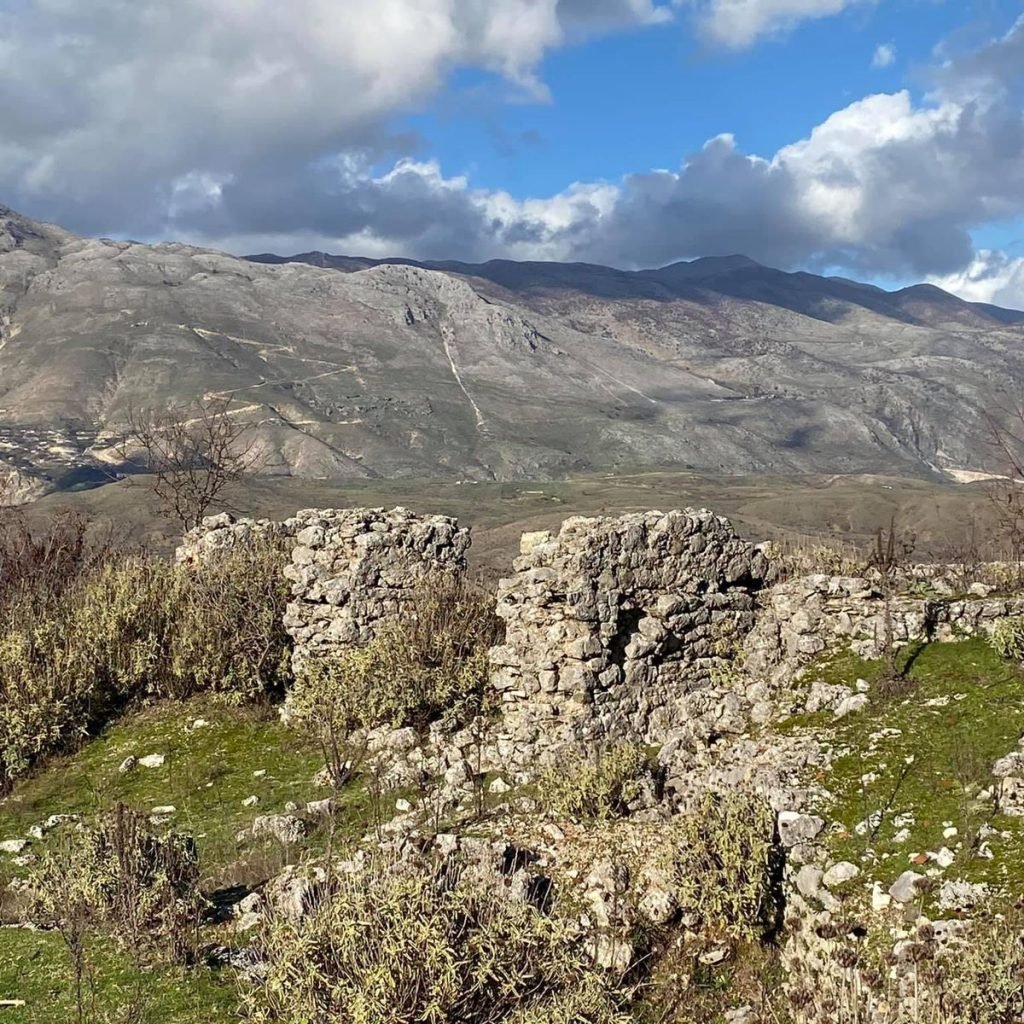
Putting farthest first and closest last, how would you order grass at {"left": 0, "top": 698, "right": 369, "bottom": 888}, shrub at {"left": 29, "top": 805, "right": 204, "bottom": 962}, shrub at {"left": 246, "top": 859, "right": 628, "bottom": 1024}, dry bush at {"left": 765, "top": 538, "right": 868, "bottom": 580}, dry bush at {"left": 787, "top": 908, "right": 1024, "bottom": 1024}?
dry bush at {"left": 765, "top": 538, "right": 868, "bottom": 580} < grass at {"left": 0, "top": 698, "right": 369, "bottom": 888} < shrub at {"left": 29, "top": 805, "right": 204, "bottom": 962} < dry bush at {"left": 787, "top": 908, "right": 1024, "bottom": 1024} < shrub at {"left": 246, "top": 859, "right": 628, "bottom": 1024}

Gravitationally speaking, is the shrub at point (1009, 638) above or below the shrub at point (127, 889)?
above

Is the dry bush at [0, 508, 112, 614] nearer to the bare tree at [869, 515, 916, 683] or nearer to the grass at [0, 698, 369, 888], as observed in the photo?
the grass at [0, 698, 369, 888]

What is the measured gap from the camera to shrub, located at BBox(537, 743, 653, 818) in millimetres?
9969

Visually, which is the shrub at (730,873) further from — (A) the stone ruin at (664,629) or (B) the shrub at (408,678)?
(B) the shrub at (408,678)

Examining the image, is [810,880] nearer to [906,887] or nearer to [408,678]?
[906,887]

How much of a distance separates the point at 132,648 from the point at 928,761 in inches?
488

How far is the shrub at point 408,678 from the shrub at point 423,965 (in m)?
6.56

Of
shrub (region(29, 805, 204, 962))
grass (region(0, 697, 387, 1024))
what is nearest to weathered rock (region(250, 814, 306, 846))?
grass (region(0, 697, 387, 1024))

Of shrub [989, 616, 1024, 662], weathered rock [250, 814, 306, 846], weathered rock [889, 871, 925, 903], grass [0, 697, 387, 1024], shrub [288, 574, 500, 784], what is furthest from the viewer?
shrub [288, 574, 500, 784]

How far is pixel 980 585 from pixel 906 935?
7.85 meters

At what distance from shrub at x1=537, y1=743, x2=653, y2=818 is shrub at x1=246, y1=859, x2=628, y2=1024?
3.08 m

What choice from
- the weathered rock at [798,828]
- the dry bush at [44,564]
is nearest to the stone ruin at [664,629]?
the weathered rock at [798,828]

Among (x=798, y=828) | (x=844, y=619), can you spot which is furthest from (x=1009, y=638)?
(x=798, y=828)

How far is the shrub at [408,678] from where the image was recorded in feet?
44.7
